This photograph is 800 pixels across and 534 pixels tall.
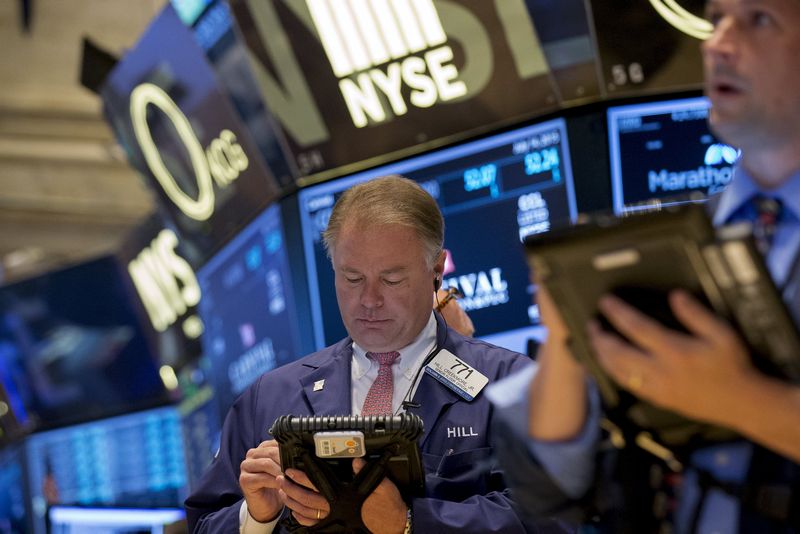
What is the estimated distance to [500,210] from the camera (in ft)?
15.9

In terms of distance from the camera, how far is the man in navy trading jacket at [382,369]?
8.38 feet

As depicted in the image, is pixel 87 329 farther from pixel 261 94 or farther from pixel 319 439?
pixel 319 439

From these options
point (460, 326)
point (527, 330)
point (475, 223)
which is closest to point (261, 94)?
point (475, 223)

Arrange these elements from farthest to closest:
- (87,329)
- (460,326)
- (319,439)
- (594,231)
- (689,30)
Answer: (87,329) → (689,30) → (460,326) → (319,439) → (594,231)

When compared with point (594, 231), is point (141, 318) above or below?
below

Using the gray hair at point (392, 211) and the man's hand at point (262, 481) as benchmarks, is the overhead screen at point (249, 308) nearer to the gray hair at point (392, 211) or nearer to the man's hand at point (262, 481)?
the gray hair at point (392, 211)

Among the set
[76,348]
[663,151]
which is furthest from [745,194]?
[76,348]

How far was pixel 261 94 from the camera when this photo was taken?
5461mm

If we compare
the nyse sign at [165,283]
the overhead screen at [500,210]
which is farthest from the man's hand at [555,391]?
the nyse sign at [165,283]

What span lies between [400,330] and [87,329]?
7960 millimetres

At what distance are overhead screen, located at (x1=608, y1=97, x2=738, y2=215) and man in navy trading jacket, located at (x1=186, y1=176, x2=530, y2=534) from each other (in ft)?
6.23

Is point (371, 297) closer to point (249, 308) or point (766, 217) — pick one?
point (766, 217)

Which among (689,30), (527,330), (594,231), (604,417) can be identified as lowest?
(527,330)

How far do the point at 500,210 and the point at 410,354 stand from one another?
2.17 m
